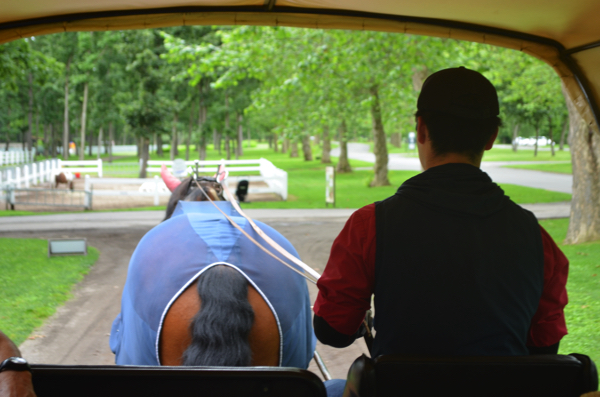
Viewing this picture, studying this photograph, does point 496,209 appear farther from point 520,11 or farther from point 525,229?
point 520,11

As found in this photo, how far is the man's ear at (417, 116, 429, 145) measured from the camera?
1828 mm

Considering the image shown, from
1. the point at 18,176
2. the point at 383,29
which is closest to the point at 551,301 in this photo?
the point at 383,29

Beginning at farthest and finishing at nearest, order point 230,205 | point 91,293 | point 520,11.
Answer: point 91,293 → point 230,205 → point 520,11

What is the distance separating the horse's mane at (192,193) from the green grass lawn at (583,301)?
12.4 ft

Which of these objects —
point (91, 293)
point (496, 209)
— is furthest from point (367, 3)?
point (91, 293)

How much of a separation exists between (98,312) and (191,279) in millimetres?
4599

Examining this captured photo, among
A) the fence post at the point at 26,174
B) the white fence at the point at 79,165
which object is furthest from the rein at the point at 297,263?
the white fence at the point at 79,165

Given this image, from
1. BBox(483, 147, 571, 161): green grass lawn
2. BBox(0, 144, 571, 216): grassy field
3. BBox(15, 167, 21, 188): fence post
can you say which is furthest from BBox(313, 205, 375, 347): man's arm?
BBox(483, 147, 571, 161): green grass lawn

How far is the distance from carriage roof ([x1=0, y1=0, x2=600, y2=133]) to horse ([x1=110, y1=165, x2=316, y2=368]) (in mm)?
1322

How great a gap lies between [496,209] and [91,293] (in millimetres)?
7096

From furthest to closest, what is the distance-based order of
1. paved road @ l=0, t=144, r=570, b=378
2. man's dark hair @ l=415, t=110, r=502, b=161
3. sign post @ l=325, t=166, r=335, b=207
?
sign post @ l=325, t=166, r=335, b=207, paved road @ l=0, t=144, r=570, b=378, man's dark hair @ l=415, t=110, r=502, b=161

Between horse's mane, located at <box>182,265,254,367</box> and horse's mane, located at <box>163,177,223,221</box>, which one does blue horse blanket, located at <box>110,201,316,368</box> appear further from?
horse's mane, located at <box>163,177,223,221</box>

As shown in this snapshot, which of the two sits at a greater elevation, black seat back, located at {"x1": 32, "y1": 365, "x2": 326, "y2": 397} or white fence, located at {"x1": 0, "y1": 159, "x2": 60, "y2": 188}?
black seat back, located at {"x1": 32, "y1": 365, "x2": 326, "y2": 397}

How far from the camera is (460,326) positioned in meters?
1.67
